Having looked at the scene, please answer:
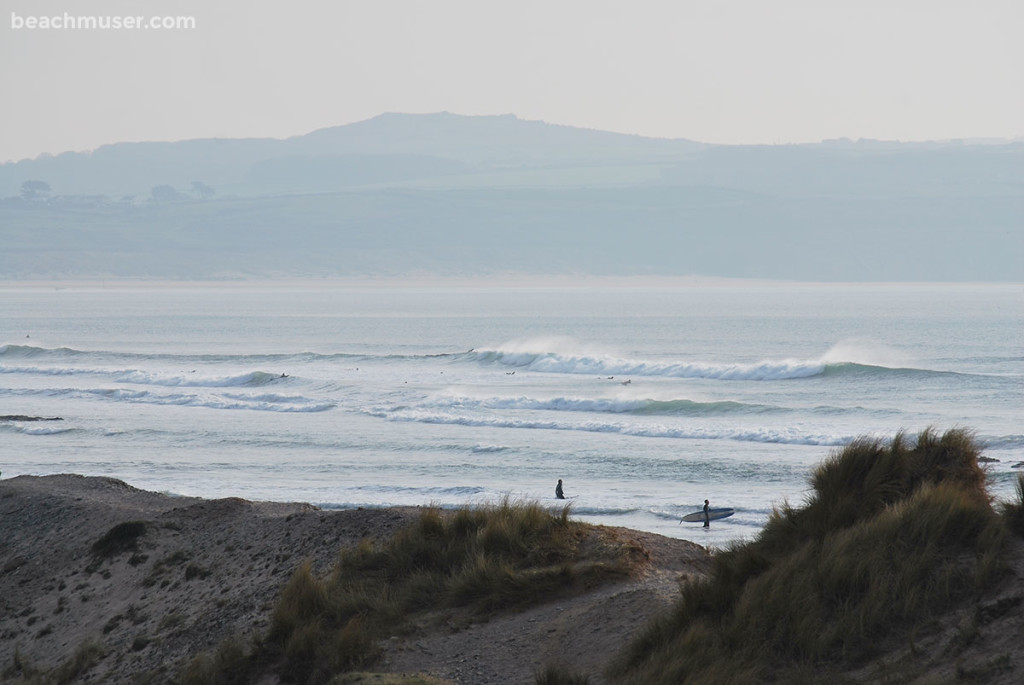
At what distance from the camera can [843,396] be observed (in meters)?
50.1

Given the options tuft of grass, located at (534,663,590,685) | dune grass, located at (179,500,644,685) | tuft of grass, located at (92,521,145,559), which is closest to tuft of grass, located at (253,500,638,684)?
dune grass, located at (179,500,644,685)

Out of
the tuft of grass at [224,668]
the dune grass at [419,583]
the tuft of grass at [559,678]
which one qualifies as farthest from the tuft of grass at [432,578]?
the tuft of grass at [559,678]

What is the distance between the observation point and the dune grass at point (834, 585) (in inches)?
314

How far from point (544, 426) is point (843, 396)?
1613 cm

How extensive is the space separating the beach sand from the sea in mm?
1463

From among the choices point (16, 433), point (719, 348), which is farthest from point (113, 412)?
point (719, 348)

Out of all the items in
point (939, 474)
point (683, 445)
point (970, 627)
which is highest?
point (939, 474)

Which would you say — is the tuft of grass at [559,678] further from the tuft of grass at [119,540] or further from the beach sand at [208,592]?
the tuft of grass at [119,540]

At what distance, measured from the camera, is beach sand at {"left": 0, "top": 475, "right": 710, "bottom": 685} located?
9.37m

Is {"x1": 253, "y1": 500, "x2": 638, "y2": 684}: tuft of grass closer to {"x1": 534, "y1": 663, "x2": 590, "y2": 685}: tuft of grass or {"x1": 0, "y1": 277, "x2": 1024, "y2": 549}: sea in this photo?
{"x1": 0, "y1": 277, "x2": 1024, "y2": 549}: sea

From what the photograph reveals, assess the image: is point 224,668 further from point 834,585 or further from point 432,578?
point 834,585

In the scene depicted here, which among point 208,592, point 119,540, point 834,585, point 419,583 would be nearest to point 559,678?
point 834,585

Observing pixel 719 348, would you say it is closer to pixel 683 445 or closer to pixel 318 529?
pixel 683 445

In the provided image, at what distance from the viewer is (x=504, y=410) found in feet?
152
